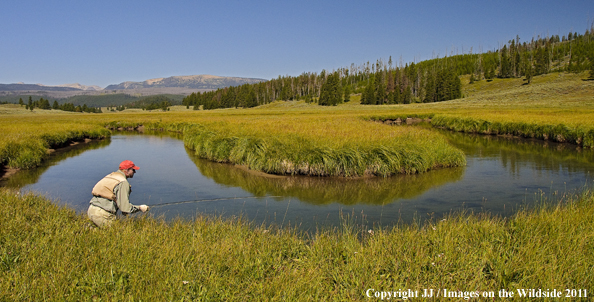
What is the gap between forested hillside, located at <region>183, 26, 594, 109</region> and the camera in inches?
3868

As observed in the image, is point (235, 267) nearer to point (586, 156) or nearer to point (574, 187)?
point (574, 187)

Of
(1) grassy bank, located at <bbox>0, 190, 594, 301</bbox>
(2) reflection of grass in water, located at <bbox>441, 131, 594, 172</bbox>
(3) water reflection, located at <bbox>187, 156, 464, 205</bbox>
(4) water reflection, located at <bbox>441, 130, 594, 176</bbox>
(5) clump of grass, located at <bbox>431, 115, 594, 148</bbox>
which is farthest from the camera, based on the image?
(5) clump of grass, located at <bbox>431, 115, 594, 148</bbox>

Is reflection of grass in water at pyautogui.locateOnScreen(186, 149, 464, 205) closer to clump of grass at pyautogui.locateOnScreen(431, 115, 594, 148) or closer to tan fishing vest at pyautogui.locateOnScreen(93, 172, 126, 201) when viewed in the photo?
tan fishing vest at pyautogui.locateOnScreen(93, 172, 126, 201)

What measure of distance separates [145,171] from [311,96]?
329 ft

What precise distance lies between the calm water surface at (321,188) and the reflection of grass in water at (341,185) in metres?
0.03

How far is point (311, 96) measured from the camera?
115250 millimetres

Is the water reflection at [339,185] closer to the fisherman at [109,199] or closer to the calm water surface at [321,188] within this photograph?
the calm water surface at [321,188]

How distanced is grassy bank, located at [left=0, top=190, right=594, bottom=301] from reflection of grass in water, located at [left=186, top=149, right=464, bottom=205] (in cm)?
540

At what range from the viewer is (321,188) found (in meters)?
12.9

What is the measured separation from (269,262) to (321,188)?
796cm

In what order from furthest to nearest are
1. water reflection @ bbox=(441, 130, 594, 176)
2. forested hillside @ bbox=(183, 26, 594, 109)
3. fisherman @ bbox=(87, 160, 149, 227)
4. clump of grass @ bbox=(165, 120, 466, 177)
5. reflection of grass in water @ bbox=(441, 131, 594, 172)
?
forested hillside @ bbox=(183, 26, 594, 109) < reflection of grass in water @ bbox=(441, 131, 594, 172) < water reflection @ bbox=(441, 130, 594, 176) < clump of grass @ bbox=(165, 120, 466, 177) < fisherman @ bbox=(87, 160, 149, 227)

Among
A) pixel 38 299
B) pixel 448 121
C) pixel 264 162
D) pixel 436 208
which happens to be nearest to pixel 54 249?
pixel 38 299

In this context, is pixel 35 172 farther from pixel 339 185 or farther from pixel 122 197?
pixel 339 185

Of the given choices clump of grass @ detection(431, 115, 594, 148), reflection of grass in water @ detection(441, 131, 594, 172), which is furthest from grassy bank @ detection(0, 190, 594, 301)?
clump of grass @ detection(431, 115, 594, 148)
